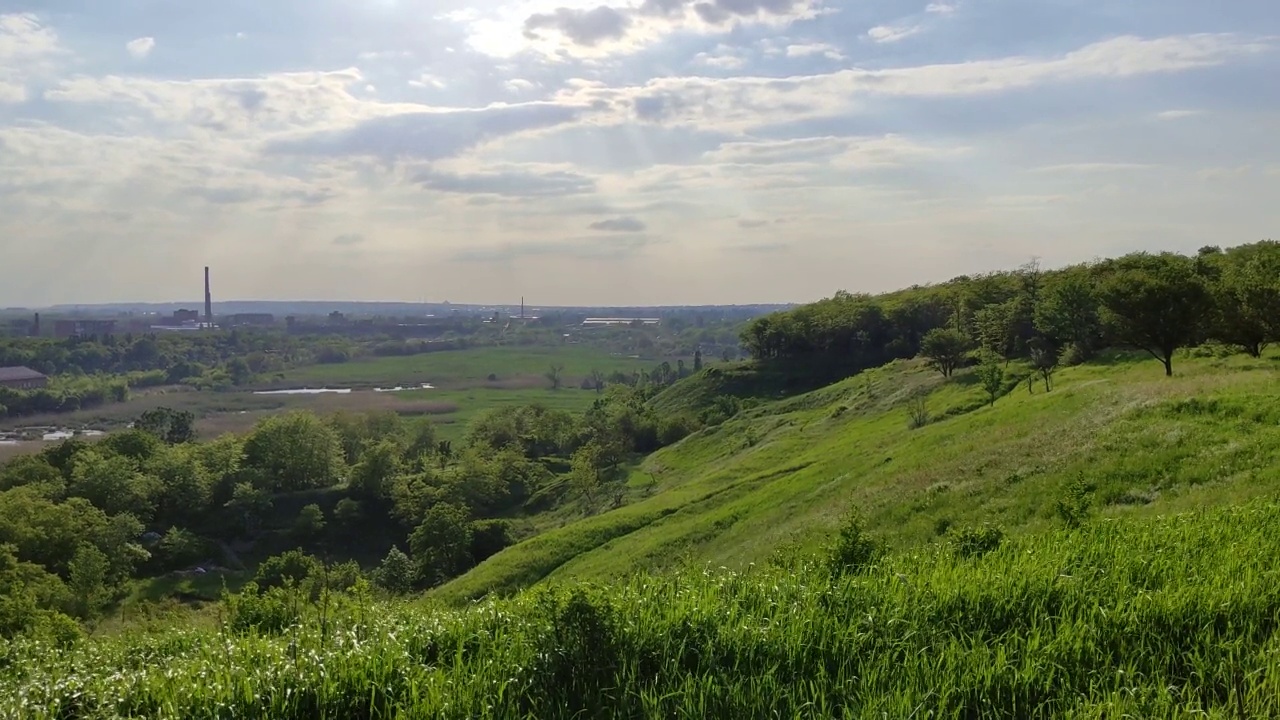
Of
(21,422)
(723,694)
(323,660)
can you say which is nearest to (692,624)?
(723,694)

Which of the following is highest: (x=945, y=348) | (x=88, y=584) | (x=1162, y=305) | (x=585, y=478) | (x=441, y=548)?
(x=1162, y=305)

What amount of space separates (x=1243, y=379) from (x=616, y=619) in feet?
104

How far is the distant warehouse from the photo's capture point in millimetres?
168875

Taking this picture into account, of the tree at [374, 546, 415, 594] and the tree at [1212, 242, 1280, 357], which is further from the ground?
the tree at [1212, 242, 1280, 357]

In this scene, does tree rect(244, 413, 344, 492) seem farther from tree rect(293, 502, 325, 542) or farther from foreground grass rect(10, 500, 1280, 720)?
foreground grass rect(10, 500, 1280, 720)

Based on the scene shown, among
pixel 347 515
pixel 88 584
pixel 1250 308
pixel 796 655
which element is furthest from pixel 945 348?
pixel 88 584

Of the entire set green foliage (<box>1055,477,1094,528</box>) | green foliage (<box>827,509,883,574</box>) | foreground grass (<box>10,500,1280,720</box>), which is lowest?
green foliage (<box>1055,477,1094,528</box>)

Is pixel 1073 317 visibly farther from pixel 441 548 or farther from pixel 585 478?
pixel 441 548

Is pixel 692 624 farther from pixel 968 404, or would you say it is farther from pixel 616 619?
→ pixel 968 404

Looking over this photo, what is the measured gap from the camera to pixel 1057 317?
2552 inches

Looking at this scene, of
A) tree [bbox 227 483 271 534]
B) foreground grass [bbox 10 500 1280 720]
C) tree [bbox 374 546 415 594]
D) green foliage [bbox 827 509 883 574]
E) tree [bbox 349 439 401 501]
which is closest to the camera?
foreground grass [bbox 10 500 1280 720]

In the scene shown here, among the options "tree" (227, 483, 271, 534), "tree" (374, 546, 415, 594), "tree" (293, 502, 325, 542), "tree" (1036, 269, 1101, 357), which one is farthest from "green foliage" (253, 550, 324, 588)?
"tree" (1036, 269, 1101, 357)

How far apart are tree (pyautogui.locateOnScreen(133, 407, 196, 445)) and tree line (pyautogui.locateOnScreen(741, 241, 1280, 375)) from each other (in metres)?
101

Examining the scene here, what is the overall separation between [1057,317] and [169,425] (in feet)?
450
